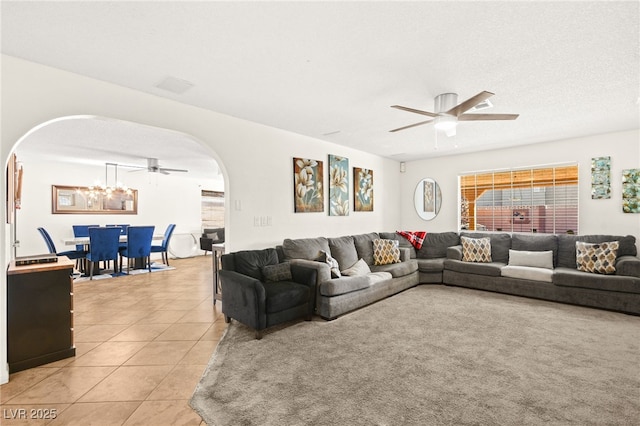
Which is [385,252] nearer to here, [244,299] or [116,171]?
[244,299]

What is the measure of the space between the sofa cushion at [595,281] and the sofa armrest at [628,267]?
0.07m

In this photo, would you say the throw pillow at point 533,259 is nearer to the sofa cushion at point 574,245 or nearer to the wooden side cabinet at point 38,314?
the sofa cushion at point 574,245

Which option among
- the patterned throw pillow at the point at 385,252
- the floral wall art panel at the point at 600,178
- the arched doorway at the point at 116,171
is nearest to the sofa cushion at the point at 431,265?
the patterned throw pillow at the point at 385,252

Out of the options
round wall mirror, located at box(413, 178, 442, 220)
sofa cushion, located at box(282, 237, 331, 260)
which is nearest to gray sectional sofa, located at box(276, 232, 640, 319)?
sofa cushion, located at box(282, 237, 331, 260)

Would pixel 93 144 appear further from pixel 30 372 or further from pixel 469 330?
pixel 469 330

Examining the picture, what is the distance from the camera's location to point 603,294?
3844 mm

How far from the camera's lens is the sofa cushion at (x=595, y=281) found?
3691 millimetres

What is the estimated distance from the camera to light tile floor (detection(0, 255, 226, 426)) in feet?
6.27

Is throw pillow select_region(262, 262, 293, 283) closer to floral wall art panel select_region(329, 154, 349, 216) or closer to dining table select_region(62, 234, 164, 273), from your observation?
floral wall art panel select_region(329, 154, 349, 216)

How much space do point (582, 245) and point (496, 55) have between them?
11.8 feet

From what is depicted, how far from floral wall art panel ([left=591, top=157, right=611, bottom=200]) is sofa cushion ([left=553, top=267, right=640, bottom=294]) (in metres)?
1.40

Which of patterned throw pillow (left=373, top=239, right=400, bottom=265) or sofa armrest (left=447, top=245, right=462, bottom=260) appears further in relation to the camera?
sofa armrest (left=447, top=245, right=462, bottom=260)

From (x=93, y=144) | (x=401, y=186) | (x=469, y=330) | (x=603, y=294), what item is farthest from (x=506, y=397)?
(x=93, y=144)

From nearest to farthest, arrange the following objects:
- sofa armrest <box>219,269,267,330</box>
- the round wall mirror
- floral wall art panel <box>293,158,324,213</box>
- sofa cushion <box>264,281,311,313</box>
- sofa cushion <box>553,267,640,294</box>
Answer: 1. sofa armrest <box>219,269,267,330</box>
2. sofa cushion <box>264,281,311,313</box>
3. sofa cushion <box>553,267,640,294</box>
4. floral wall art panel <box>293,158,324,213</box>
5. the round wall mirror
